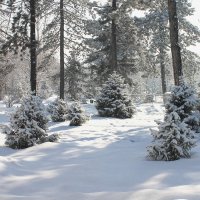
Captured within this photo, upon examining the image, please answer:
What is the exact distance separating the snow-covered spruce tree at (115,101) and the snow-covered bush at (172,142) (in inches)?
436

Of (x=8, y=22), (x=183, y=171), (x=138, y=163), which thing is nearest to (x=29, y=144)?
(x=138, y=163)

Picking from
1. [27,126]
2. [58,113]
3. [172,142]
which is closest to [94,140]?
[27,126]

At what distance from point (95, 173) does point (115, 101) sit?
1277 cm

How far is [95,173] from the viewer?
25.2 ft

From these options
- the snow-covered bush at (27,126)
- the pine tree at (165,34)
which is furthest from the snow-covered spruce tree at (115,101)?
the pine tree at (165,34)

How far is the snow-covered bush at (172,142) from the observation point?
28.7ft

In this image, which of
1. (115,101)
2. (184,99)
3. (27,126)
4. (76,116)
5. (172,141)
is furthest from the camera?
(115,101)

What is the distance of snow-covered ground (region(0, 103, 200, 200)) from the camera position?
18.2 ft

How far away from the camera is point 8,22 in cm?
2033

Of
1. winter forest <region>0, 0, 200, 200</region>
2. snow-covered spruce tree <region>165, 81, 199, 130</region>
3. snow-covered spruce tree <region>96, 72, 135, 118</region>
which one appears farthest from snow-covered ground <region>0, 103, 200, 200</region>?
snow-covered spruce tree <region>96, 72, 135, 118</region>

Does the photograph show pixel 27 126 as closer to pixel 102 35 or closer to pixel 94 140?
pixel 94 140

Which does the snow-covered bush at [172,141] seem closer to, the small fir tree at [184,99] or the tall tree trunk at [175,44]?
the small fir tree at [184,99]

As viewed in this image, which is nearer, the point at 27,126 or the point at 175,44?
the point at 27,126

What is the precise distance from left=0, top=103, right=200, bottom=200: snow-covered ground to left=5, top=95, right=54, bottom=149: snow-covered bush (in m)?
0.40
